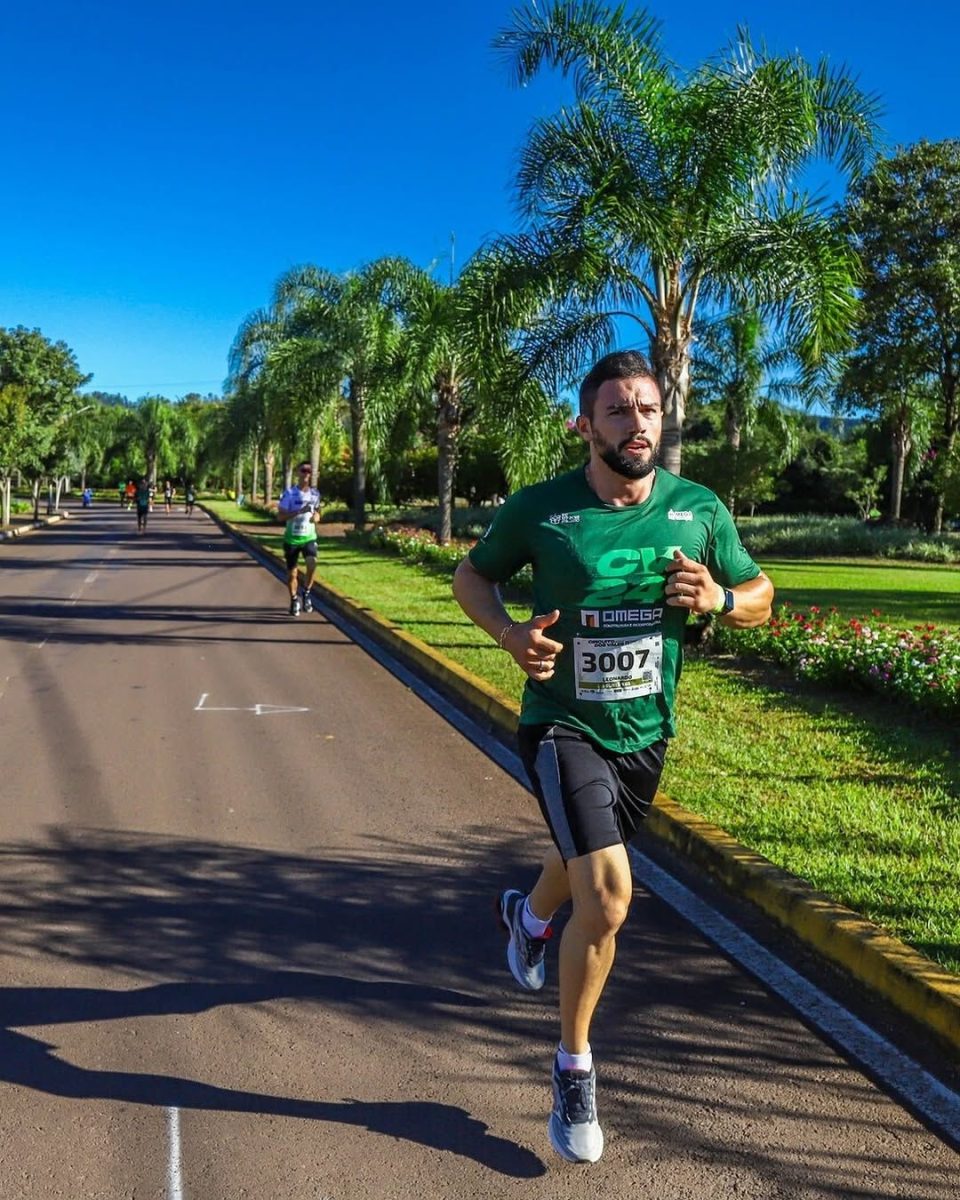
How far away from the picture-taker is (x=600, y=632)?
3.33 m

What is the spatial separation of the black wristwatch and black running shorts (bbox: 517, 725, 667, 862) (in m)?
0.40

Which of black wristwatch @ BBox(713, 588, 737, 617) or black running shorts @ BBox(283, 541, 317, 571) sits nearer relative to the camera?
black wristwatch @ BBox(713, 588, 737, 617)

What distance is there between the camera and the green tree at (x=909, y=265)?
96.7ft

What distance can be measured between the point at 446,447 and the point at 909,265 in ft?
40.5

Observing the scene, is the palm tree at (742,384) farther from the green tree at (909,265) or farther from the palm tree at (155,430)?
the palm tree at (155,430)

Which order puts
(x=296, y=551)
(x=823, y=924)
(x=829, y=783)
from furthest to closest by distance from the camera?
(x=296, y=551) → (x=829, y=783) → (x=823, y=924)

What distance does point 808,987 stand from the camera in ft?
13.7

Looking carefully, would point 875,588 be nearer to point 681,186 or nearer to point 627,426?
point 681,186

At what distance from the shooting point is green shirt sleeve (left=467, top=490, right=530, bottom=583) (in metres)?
3.44

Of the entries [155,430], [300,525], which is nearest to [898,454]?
[300,525]

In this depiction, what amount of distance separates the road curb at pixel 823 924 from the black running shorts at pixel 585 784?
3.83 ft

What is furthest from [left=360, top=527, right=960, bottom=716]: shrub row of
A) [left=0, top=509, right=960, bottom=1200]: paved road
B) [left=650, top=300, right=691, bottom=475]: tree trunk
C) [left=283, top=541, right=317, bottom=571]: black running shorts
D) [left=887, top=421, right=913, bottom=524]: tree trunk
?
[left=887, top=421, right=913, bottom=524]: tree trunk

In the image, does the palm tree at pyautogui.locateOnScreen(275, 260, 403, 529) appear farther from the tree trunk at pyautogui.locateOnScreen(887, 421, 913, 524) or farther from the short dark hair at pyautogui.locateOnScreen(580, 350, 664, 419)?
the short dark hair at pyautogui.locateOnScreen(580, 350, 664, 419)

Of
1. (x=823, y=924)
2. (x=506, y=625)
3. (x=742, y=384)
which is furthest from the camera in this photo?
(x=742, y=384)
